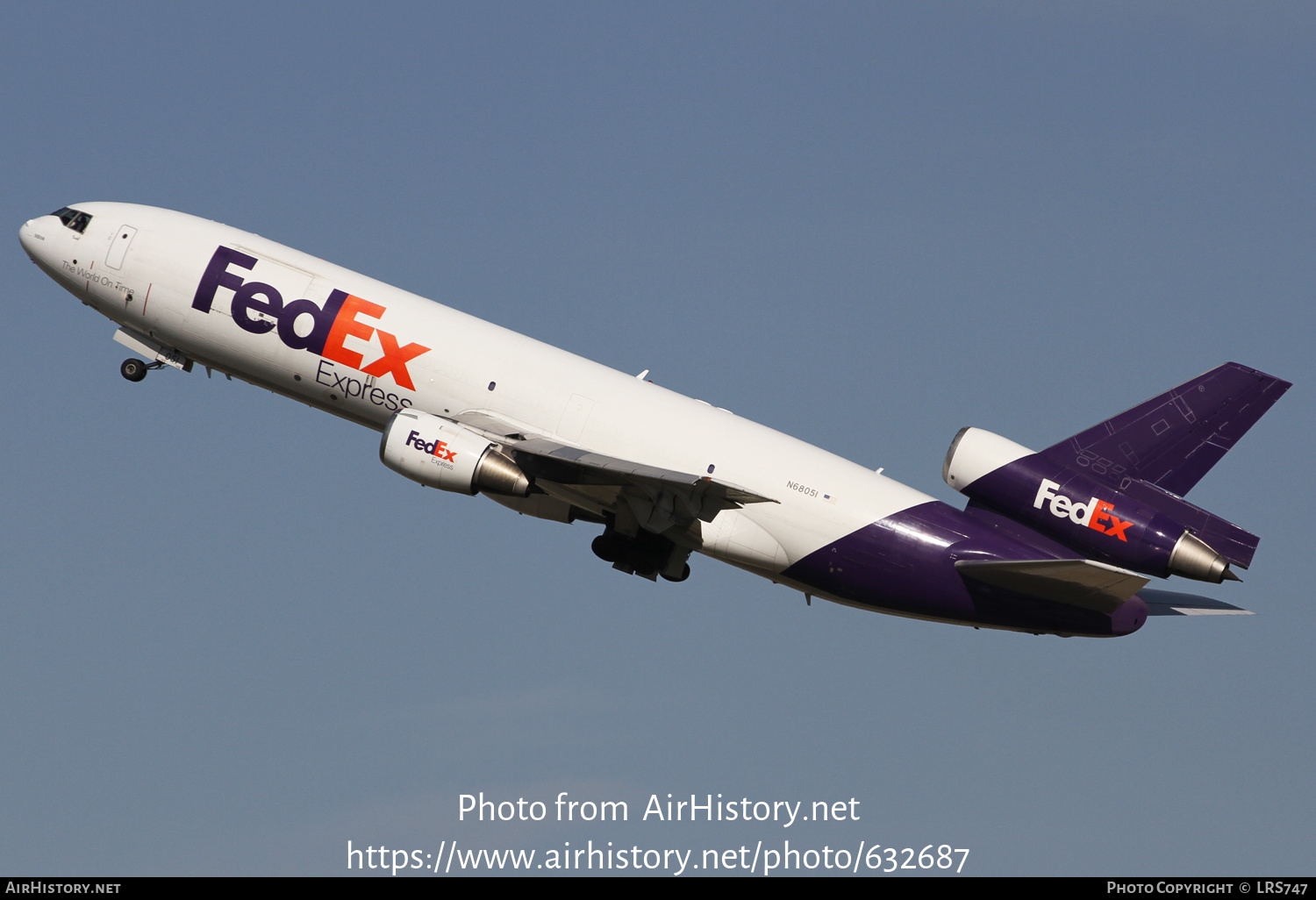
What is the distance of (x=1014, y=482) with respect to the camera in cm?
3653

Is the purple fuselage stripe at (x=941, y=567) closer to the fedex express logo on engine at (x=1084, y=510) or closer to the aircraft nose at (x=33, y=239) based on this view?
the fedex express logo on engine at (x=1084, y=510)

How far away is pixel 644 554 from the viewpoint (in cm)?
3794

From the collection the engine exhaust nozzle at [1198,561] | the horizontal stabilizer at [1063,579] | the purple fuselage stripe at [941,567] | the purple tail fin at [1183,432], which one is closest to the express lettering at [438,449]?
the purple fuselage stripe at [941,567]

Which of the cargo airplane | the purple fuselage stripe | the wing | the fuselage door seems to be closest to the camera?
the wing

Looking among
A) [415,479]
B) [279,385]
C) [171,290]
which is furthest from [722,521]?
[171,290]

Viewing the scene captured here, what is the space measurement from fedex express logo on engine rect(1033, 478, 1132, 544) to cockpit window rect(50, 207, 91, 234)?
2814cm

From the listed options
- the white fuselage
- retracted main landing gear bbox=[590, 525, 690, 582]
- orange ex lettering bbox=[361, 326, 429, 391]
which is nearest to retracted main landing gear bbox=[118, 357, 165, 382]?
the white fuselage

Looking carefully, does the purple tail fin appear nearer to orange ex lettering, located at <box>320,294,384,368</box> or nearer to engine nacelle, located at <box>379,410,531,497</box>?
engine nacelle, located at <box>379,410,531,497</box>

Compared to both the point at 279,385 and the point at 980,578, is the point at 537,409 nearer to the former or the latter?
the point at 279,385

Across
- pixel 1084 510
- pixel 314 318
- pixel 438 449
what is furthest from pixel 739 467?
pixel 314 318

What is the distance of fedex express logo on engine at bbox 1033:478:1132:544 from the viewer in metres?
35.5

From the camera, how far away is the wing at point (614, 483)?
111 feet

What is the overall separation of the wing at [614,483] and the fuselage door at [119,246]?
37.2 feet

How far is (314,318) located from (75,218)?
919 centimetres
